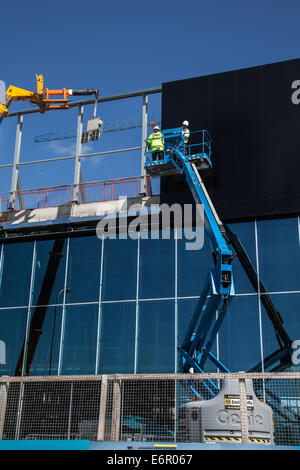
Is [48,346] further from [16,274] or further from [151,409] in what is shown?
[151,409]

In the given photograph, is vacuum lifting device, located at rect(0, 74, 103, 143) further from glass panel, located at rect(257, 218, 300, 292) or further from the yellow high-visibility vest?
glass panel, located at rect(257, 218, 300, 292)

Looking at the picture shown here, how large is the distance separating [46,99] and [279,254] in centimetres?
1313

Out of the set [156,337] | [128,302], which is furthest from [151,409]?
[128,302]

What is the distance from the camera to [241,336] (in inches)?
716

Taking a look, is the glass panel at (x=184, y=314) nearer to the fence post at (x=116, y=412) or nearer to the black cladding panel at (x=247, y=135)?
the black cladding panel at (x=247, y=135)

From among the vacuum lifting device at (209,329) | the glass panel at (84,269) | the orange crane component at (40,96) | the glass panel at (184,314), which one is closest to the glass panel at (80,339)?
the glass panel at (84,269)

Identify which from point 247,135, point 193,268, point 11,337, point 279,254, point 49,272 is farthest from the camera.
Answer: point 49,272

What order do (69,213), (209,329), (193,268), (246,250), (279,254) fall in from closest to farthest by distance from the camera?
(209,329) → (279,254) → (246,250) → (193,268) → (69,213)

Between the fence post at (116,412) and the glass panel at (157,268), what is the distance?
10720 mm

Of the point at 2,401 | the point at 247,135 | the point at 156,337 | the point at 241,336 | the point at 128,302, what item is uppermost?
the point at 247,135

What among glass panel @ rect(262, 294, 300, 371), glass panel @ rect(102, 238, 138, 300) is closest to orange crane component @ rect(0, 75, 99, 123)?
glass panel @ rect(102, 238, 138, 300)

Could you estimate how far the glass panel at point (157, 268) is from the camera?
19.9 metres
